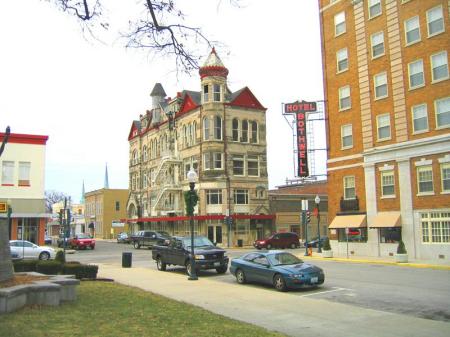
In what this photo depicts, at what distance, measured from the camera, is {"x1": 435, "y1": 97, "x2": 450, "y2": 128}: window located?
28.6 metres

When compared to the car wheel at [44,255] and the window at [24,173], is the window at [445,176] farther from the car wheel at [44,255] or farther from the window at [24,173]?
the window at [24,173]

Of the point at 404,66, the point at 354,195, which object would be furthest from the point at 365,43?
the point at 354,195

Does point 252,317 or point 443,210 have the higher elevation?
point 443,210

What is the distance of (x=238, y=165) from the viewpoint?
55.1 metres

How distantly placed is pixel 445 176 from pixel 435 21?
928 cm

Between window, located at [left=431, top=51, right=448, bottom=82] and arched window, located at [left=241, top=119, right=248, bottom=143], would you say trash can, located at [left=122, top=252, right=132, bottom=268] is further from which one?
arched window, located at [left=241, top=119, right=248, bottom=143]

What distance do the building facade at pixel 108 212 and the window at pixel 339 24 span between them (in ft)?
196

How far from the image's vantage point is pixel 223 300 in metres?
14.6

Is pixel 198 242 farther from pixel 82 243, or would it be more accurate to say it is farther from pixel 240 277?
pixel 82 243

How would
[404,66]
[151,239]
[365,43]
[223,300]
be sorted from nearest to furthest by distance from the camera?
[223,300] < [404,66] < [365,43] < [151,239]

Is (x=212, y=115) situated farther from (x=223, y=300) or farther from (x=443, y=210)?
(x=223, y=300)

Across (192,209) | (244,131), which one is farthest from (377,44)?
(244,131)

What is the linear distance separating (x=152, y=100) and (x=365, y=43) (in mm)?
40610

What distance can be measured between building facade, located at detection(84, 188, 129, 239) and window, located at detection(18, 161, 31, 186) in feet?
143
